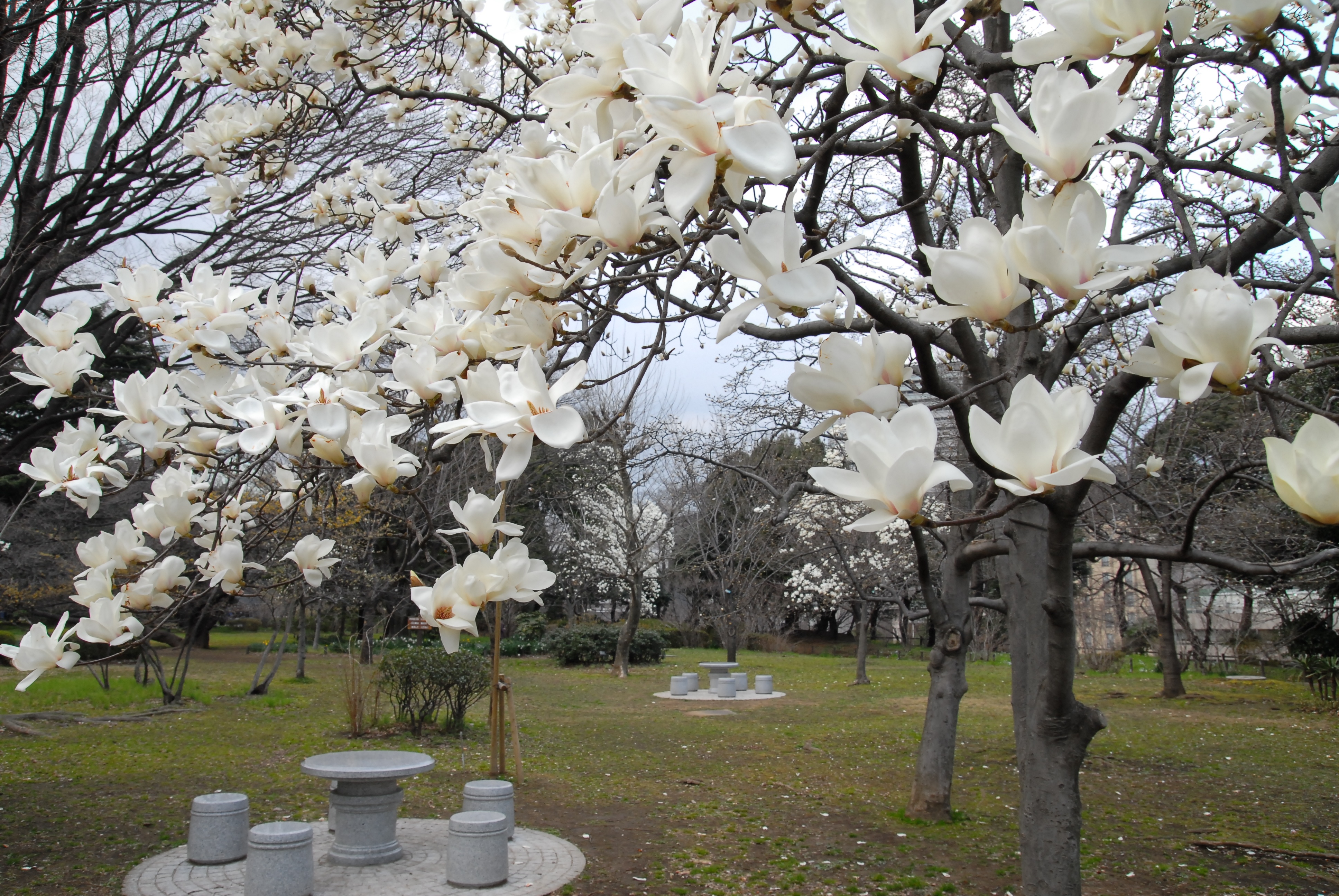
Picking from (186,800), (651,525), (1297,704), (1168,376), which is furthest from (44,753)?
(1297,704)

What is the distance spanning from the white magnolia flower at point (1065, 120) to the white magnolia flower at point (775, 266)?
0.18 metres

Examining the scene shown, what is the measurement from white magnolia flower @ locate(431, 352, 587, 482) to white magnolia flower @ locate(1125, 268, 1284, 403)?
61 cm

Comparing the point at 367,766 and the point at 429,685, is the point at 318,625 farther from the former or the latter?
the point at 367,766

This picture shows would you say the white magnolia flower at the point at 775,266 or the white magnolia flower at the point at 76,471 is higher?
the white magnolia flower at the point at 775,266

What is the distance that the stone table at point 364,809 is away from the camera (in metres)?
5.07

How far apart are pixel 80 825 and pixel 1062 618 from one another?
6.20 metres

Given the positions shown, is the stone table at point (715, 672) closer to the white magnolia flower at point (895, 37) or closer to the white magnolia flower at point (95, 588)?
the white magnolia flower at point (95, 588)

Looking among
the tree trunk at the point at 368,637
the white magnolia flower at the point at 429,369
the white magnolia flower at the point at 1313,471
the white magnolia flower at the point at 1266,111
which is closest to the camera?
the white magnolia flower at the point at 1313,471

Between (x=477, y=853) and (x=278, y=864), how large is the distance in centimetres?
95

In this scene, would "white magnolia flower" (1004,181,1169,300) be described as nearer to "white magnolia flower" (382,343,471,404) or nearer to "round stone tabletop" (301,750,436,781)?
"white magnolia flower" (382,343,471,404)

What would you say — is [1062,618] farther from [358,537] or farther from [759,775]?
[358,537]

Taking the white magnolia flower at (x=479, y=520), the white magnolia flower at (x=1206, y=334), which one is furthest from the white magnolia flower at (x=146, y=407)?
the white magnolia flower at (x=1206, y=334)

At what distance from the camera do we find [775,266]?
2.88ft

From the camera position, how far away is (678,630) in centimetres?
2466
